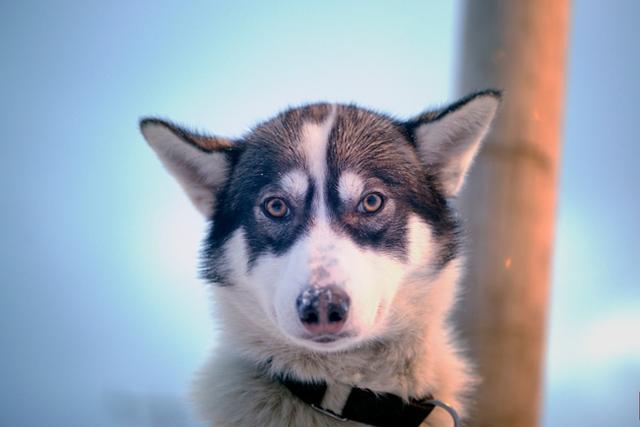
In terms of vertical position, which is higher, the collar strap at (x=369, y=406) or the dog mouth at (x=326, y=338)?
the dog mouth at (x=326, y=338)

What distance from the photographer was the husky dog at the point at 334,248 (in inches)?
50.9

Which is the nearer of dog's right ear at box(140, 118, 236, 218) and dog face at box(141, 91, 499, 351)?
dog face at box(141, 91, 499, 351)

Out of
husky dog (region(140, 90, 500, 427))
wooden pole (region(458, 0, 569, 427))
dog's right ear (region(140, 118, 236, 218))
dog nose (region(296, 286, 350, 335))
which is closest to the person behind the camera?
dog nose (region(296, 286, 350, 335))

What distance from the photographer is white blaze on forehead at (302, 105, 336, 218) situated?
1339 millimetres

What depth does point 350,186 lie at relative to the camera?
4.42 ft

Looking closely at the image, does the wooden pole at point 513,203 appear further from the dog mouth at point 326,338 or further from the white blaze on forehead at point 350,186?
the dog mouth at point 326,338

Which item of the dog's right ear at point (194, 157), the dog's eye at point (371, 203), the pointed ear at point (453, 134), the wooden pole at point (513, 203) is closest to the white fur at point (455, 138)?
the pointed ear at point (453, 134)

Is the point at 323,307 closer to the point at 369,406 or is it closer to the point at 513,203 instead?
the point at 369,406

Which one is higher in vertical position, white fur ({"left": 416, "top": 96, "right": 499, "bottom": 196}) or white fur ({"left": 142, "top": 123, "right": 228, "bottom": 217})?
white fur ({"left": 416, "top": 96, "right": 499, "bottom": 196})

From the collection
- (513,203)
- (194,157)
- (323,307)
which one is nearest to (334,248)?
(323,307)

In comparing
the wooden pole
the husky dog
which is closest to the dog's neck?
the husky dog

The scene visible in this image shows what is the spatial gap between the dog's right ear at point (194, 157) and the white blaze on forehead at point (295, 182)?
0.26 metres

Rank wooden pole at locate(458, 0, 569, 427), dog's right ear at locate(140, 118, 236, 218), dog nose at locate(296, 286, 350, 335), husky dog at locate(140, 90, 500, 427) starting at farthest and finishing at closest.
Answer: wooden pole at locate(458, 0, 569, 427)
dog's right ear at locate(140, 118, 236, 218)
husky dog at locate(140, 90, 500, 427)
dog nose at locate(296, 286, 350, 335)

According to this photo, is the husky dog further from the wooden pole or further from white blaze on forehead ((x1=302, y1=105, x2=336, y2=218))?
the wooden pole
